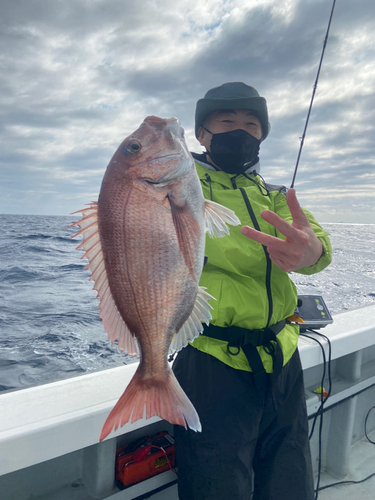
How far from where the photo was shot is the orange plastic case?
186 cm

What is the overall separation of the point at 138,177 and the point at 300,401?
1447mm

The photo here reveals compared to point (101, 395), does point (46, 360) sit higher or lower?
lower

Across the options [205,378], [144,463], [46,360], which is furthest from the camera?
[46,360]

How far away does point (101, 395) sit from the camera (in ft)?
5.75

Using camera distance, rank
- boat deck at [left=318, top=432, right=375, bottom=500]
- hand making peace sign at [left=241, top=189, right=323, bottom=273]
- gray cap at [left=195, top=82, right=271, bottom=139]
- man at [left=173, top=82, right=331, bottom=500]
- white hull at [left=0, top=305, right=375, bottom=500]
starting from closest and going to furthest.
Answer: hand making peace sign at [left=241, top=189, right=323, bottom=273]
white hull at [left=0, top=305, right=375, bottom=500]
man at [left=173, top=82, right=331, bottom=500]
gray cap at [left=195, top=82, right=271, bottom=139]
boat deck at [left=318, top=432, right=375, bottom=500]

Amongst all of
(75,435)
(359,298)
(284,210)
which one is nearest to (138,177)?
(284,210)

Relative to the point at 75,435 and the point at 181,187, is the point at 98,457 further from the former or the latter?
the point at 181,187

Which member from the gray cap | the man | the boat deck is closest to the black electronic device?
the man

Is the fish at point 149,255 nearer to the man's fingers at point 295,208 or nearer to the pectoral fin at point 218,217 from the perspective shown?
the pectoral fin at point 218,217

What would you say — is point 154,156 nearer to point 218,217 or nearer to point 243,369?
point 218,217

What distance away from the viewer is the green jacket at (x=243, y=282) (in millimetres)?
1628

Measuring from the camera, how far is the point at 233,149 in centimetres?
187

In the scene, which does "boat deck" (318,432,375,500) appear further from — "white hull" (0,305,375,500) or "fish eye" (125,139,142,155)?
"fish eye" (125,139,142,155)

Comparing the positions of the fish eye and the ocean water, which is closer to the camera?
the fish eye
